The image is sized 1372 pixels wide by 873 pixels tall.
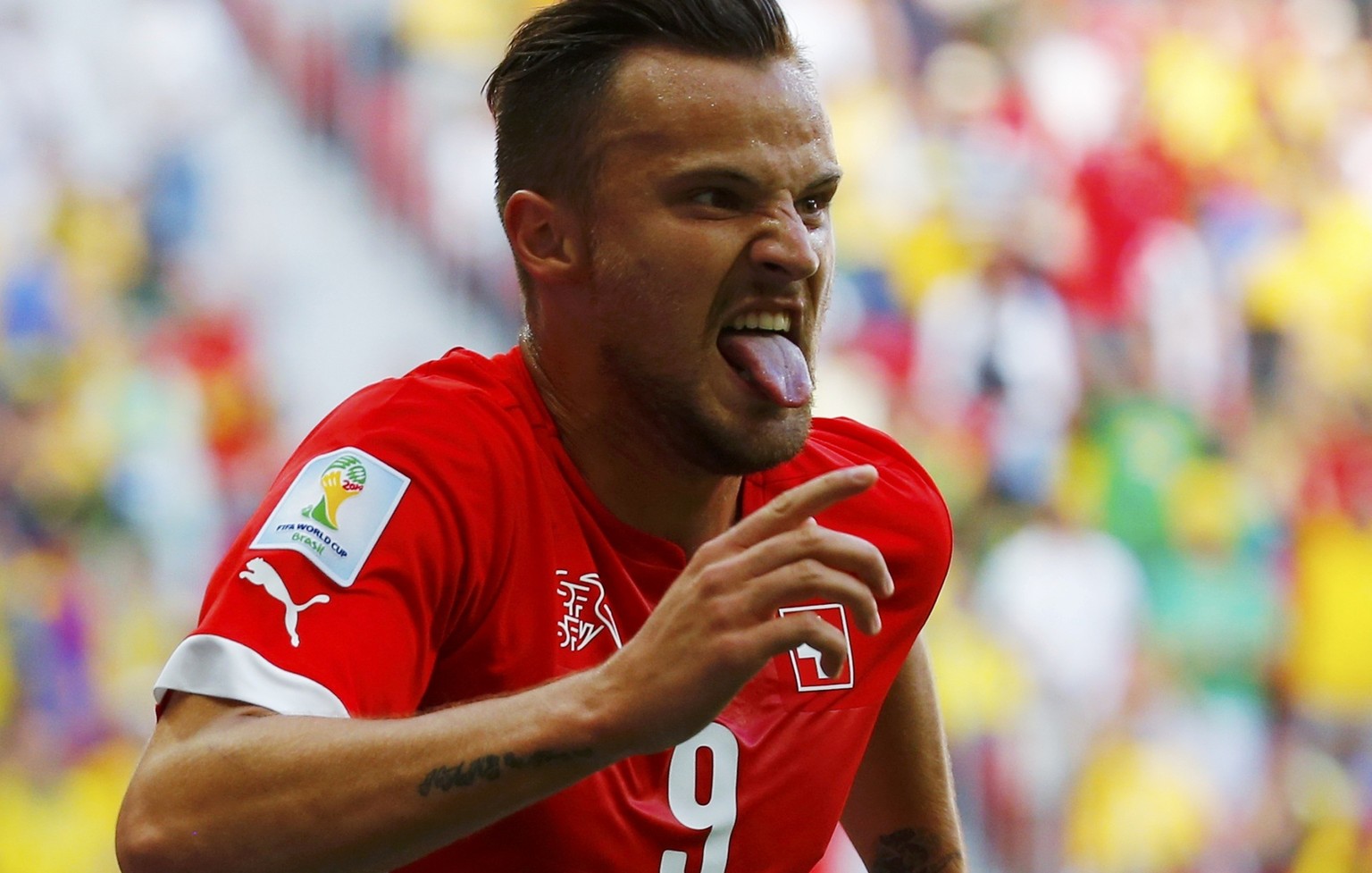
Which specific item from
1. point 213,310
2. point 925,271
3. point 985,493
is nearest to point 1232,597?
point 985,493

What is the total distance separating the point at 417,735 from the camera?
1.58m

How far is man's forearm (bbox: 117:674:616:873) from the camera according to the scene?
1.55m

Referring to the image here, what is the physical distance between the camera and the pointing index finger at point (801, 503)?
1.53 metres

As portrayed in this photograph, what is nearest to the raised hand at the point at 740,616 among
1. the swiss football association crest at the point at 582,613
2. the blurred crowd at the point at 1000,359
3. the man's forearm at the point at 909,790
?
the swiss football association crest at the point at 582,613

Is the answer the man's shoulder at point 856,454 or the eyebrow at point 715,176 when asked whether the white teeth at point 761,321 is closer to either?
the eyebrow at point 715,176

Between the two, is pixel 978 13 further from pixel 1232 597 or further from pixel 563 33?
pixel 563 33

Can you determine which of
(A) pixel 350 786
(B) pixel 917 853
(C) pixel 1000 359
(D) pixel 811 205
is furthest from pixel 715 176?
(C) pixel 1000 359

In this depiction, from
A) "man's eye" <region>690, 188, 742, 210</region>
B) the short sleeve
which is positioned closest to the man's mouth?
"man's eye" <region>690, 188, 742, 210</region>

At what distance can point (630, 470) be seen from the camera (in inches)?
85.6

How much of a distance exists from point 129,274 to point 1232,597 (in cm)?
400

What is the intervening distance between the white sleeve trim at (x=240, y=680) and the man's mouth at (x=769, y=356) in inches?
26.5

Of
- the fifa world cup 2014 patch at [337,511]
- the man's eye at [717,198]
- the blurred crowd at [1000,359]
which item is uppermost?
the man's eye at [717,198]

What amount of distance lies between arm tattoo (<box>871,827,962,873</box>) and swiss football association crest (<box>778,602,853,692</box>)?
366 millimetres

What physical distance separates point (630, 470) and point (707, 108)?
18.3 inches
